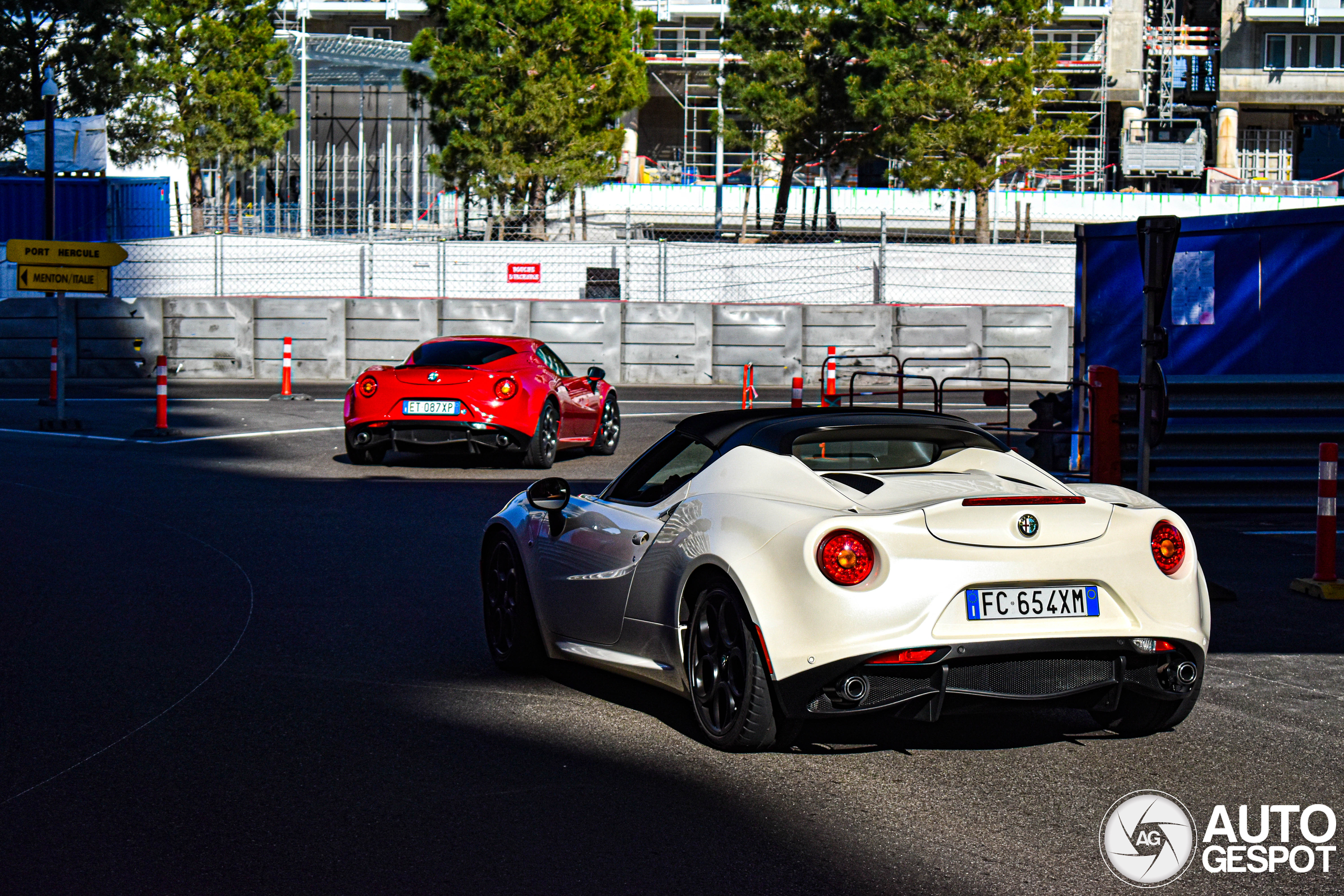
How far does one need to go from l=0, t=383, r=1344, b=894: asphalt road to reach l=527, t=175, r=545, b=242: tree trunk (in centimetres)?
2628

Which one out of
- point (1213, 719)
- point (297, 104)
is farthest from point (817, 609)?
point (297, 104)

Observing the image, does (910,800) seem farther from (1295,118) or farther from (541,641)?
(1295,118)

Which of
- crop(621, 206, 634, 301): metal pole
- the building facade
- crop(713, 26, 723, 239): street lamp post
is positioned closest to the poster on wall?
crop(621, 206, 634, 301): metal pole

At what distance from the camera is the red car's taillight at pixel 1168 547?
545cm

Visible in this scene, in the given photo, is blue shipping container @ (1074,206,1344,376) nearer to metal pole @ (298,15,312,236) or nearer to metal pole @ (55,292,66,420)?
Answer: metal pole @ (55,292,66,420)

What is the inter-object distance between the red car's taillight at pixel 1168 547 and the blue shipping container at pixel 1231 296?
8404 millimetres

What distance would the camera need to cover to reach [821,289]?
100ft

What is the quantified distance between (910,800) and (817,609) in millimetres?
640

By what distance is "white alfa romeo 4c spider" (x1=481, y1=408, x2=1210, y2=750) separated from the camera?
509cm

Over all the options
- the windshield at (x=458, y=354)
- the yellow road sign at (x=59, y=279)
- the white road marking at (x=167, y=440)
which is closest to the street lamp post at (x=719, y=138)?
the white road marking at (x=167, y=440)

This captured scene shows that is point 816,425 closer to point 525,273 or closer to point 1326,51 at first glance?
point 525,273

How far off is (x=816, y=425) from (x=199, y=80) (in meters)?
41.0

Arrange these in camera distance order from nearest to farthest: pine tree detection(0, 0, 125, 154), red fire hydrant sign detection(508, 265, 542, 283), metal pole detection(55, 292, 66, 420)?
metal pole detection(55, 292, 66, 420), red fire hydrant sign detection(508, 265, 542, 283), pine tree detection(0, 0, 125, 154)

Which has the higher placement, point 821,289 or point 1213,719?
point 821,289
